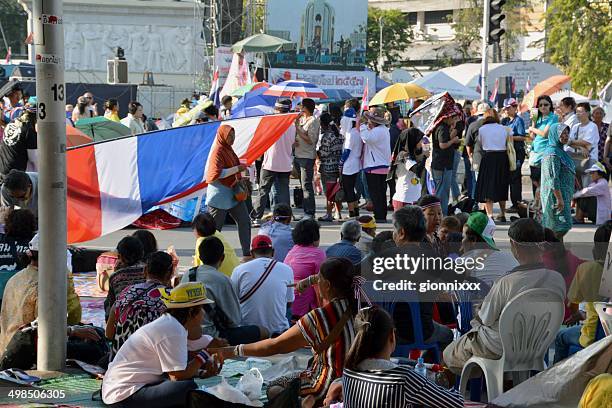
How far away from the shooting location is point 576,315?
308 inches

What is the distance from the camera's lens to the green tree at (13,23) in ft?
283

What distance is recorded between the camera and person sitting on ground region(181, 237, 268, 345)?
27.3 ft

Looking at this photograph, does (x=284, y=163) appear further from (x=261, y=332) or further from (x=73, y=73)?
(x=73, y=73)

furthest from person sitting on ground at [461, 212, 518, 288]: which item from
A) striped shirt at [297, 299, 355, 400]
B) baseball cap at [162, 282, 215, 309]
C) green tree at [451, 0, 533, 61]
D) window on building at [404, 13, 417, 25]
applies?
window on building at [404, 13, 417, 25]

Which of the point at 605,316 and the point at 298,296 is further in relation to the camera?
the point at 298,296

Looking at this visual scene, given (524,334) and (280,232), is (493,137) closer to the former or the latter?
(280,232)

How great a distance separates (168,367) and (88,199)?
403 centimetres

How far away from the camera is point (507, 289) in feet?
22.2

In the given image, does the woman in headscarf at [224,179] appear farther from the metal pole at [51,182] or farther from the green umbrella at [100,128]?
the green umbrella at [100,128]

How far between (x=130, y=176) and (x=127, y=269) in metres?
2.50

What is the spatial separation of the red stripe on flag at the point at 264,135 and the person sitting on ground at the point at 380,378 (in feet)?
24.4

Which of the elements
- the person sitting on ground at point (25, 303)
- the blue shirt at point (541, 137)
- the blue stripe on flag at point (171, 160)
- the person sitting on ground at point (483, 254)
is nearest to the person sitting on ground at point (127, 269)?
the person sitting on ground at point (25, 303)

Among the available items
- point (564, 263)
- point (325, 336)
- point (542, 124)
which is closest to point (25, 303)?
point (325, 336)

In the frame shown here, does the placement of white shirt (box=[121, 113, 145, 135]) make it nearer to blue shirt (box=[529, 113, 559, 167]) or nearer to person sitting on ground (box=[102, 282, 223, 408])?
blue shirt (box=[529, 113, 559, 167])
